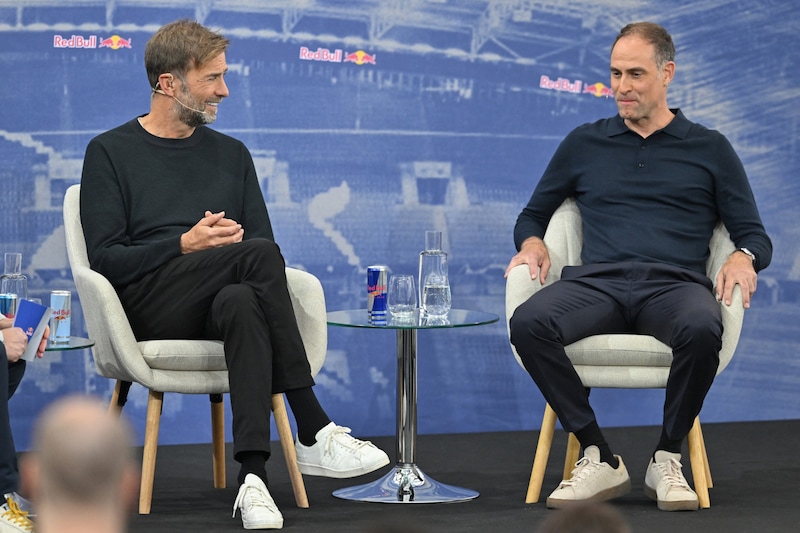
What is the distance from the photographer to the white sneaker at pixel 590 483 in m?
3.20

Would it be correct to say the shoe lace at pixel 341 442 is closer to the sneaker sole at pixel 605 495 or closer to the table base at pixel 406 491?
the table base at pixel 406 491

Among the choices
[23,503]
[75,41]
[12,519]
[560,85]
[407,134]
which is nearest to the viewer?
[12,519]

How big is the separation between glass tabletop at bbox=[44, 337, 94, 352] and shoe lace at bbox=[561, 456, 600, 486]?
132cm

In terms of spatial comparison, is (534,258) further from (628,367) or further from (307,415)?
(307,415)

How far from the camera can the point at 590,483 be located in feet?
10.5

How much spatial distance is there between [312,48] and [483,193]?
82cm

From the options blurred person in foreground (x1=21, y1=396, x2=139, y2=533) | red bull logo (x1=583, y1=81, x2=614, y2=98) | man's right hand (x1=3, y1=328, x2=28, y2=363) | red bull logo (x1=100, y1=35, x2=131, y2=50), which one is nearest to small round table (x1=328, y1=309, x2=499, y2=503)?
man's right hand (x1=3, y1=328, x2=28, y2=363)

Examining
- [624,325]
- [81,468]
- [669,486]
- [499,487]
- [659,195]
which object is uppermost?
[659,195]

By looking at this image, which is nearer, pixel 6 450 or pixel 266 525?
pixel 6 450

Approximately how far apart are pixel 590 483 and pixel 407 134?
167cm

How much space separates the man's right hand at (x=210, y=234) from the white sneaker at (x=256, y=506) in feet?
2.17

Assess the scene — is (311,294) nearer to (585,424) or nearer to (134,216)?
(134,216)

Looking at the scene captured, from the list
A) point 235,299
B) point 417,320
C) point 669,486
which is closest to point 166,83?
point 235,299

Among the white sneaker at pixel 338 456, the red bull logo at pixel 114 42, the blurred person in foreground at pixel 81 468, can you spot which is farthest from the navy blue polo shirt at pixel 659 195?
the blurred person in foreground at pixel 81 468
